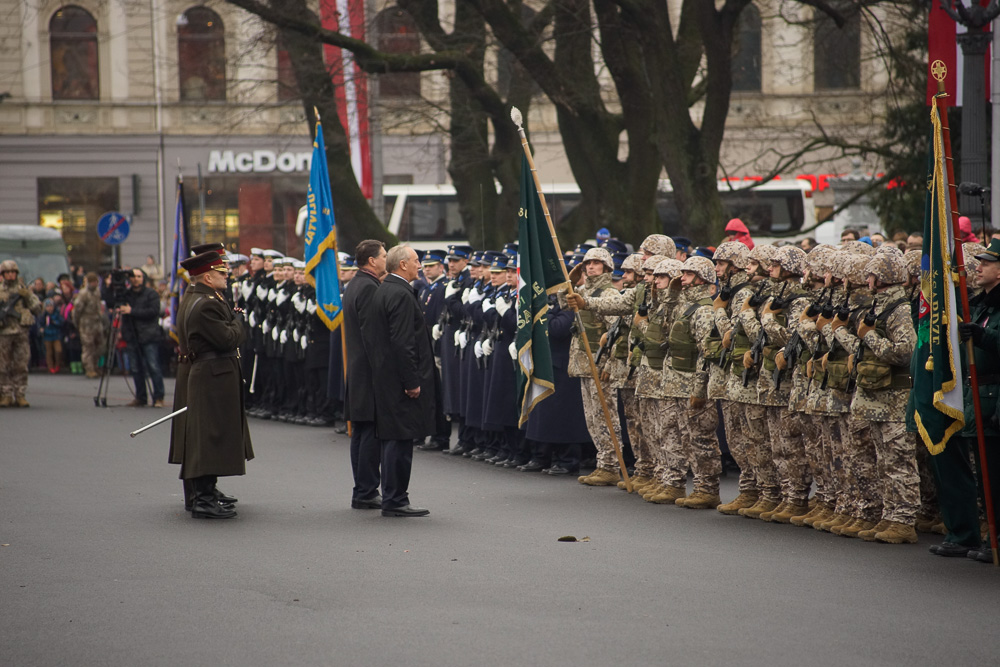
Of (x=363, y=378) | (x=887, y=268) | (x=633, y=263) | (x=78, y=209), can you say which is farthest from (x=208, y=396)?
A: (x=78, y=209)

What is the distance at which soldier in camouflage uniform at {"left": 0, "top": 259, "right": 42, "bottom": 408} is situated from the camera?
62.5ft

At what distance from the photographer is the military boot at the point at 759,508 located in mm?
10008

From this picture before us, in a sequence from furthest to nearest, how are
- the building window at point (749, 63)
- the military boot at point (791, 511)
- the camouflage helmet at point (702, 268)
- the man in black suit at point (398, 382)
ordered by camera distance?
the building window at point (749, 63)
the camouflage helmet at point (702, 268)
the man in black suit at point (398, 382)
the military boot at point (791, 511)

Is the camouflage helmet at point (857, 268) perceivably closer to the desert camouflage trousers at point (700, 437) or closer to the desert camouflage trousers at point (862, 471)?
the desert camouflage trousers at point (862, 471)

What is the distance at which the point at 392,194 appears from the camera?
35.4m

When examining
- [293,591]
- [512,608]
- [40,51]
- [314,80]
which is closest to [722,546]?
[512,608]

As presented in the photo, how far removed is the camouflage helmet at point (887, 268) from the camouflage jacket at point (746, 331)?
3.87 ft

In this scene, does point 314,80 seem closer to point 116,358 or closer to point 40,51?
point 116,358

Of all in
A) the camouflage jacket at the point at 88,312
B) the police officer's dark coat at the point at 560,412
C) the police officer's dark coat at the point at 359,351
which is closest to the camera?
the police officer's dark coat at the point at 359,351

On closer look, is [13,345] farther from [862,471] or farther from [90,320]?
[862,471]

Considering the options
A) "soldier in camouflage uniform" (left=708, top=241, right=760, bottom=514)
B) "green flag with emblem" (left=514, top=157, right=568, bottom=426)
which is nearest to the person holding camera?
"green flag with emblem" (left=514, top=157, right=568, bottom=426)

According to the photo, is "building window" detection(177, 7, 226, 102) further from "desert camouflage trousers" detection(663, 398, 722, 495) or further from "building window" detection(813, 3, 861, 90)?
"desert camouflage trousers" detection(663, 398, 722, 495)

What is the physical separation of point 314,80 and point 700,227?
710 cm

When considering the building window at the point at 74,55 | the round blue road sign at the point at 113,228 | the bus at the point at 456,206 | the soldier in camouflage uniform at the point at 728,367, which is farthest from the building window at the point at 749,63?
the soldier in camouflage uniform at the point at 728,367
